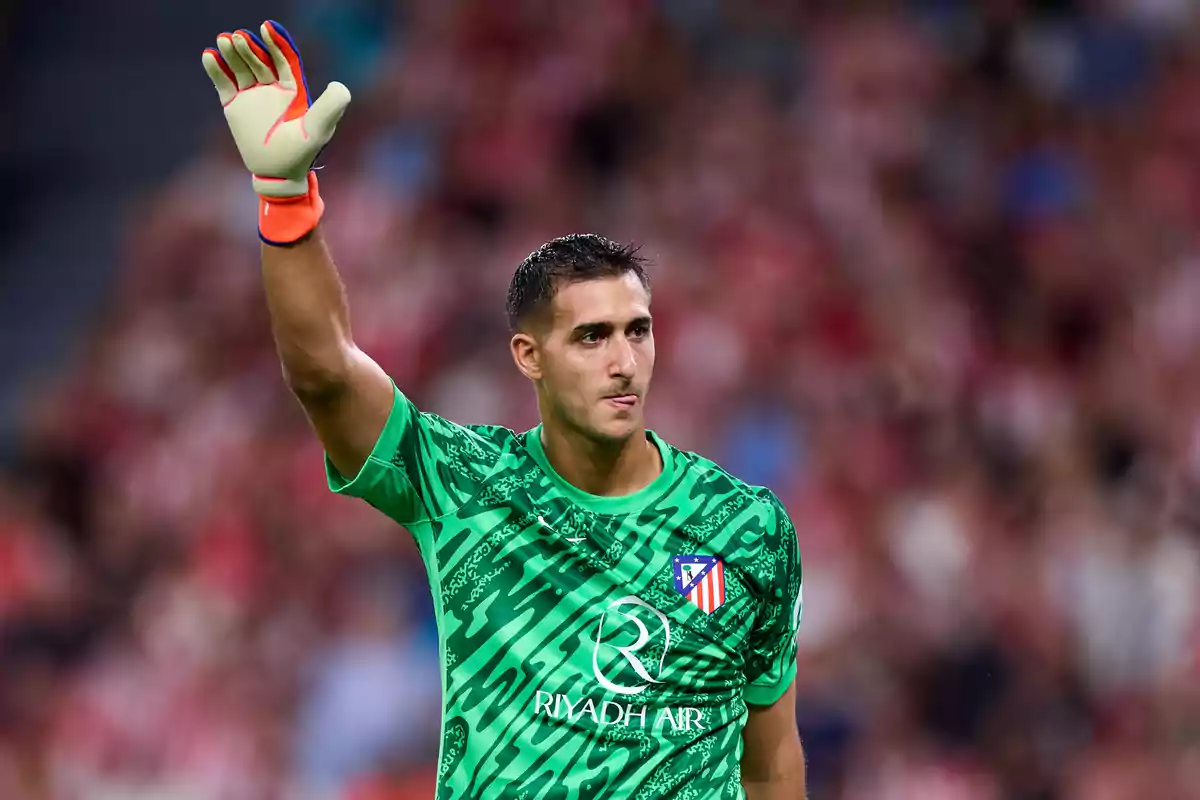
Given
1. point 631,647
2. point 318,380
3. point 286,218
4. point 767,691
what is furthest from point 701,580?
point 286,218

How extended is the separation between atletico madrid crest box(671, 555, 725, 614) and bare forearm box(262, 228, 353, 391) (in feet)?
2.73

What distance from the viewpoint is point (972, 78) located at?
8812 millimetres

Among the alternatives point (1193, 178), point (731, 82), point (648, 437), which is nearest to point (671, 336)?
point (731, 82)

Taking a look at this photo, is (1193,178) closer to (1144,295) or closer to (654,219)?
(1144,295)

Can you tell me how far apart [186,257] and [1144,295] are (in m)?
5.18

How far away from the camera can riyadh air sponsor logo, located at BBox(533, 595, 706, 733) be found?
329cm

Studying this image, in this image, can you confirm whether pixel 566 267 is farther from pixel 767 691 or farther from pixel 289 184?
pixel 767 691

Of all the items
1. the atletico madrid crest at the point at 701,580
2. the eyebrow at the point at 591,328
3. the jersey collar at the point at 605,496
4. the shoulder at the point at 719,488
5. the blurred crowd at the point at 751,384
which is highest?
the blurred crowd at the point at 751,384

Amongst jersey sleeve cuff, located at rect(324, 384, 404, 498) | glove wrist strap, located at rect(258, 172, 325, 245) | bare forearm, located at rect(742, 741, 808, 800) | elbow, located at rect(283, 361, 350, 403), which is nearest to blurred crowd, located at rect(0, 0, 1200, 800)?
bare forearm, located at rect(742, 741, 808, 800)

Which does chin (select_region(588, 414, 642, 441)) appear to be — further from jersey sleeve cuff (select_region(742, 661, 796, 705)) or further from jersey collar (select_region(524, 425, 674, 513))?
jersey sleeve cuff (select_region(742, 661, 796, 705))

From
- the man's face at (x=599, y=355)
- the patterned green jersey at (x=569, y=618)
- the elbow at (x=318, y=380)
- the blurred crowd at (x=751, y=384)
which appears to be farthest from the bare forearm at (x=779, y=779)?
the blurred crowd at (x=751, y=384)

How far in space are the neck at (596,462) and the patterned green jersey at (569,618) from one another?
3 centimetres

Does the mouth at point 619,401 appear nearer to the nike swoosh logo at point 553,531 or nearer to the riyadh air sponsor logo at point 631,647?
the nike swoosh logo at point 553,531

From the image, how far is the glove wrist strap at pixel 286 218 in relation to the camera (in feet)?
10.1
